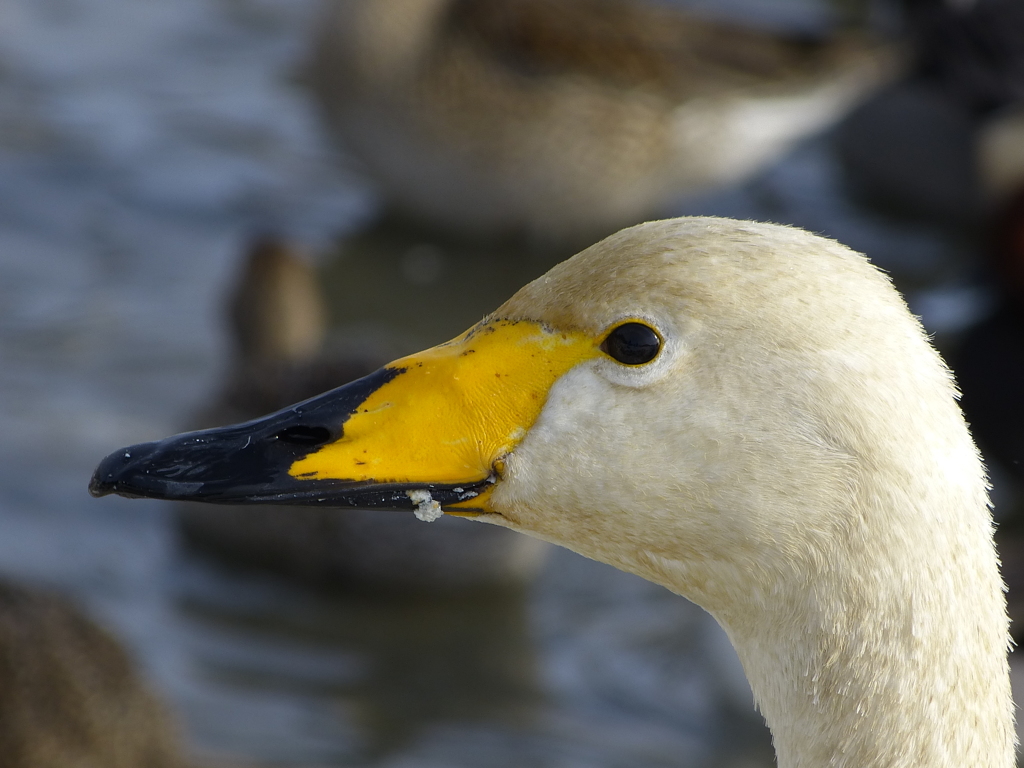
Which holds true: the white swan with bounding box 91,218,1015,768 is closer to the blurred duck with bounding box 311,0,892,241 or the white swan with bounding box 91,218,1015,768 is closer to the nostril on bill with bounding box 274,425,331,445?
the nostril on bill with bounding box 274,425,331,445

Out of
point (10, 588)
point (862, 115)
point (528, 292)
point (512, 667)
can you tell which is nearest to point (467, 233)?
point (862, 115)

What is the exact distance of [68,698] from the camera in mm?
4137

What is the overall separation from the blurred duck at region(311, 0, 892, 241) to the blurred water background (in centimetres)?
40

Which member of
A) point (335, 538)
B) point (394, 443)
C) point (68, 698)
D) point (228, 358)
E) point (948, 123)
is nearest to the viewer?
point (394, 443)

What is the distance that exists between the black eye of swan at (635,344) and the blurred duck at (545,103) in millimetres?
6059

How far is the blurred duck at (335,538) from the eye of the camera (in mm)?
5906

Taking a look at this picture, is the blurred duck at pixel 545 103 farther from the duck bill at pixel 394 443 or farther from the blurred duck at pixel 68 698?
the duck bill at pixel 394 443

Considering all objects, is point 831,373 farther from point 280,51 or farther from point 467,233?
point 280,51

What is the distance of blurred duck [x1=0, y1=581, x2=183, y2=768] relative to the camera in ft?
13.2

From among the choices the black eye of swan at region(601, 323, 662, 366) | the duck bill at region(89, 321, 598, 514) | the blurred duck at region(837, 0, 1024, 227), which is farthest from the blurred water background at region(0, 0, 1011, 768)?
the black eye of swan at region(601, 323, 662, 366)

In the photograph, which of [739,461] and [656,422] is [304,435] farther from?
[739,461]

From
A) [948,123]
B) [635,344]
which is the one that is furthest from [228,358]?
[635,344]

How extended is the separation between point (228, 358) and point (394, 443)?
4.94 meters

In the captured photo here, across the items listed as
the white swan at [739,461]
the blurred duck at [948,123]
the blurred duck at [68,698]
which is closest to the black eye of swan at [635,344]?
the white swan at [739,461]
